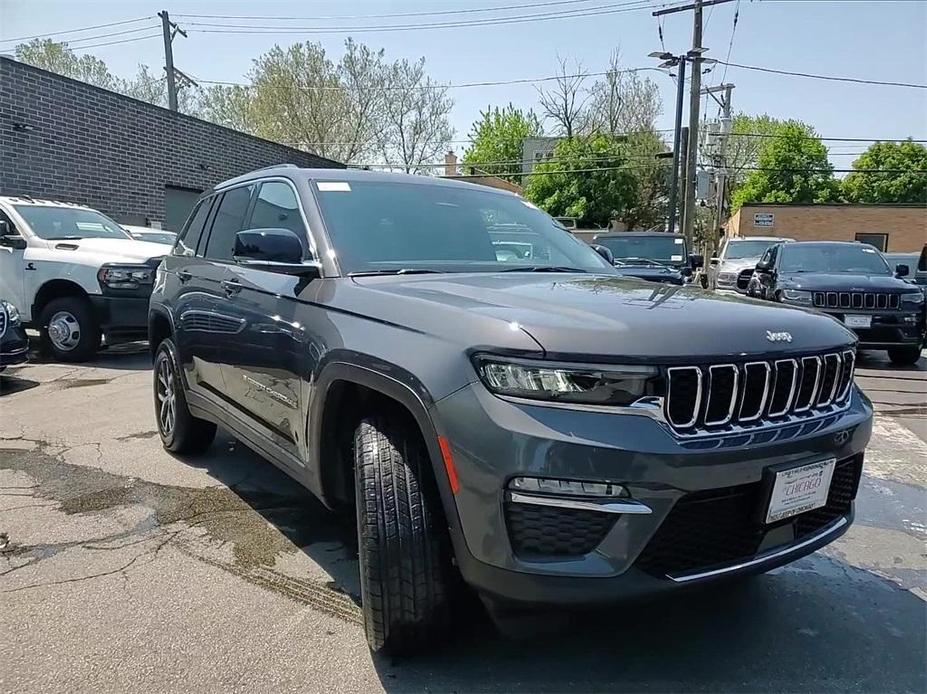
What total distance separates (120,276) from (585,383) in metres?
7.16

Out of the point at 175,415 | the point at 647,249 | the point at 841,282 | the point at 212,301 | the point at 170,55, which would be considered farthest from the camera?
the point at 170,55

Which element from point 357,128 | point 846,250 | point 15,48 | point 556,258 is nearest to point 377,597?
point 556,258

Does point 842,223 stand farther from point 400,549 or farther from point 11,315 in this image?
point 400,549

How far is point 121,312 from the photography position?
310 inches

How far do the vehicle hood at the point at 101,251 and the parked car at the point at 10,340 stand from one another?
4.12 feet

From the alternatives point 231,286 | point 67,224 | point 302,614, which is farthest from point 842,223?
point 302,614

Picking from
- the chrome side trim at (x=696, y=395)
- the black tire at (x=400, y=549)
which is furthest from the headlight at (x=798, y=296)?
the black tire at (x=400, y=549)

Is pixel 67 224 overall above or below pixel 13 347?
above

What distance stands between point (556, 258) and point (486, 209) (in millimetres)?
456

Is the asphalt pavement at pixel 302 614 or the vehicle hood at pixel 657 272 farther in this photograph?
the vehicle hood at pixel 657 272

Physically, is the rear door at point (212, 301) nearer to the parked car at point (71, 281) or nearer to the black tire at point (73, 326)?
the parked car at point (71, 281)

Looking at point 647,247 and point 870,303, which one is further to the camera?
point 647,247

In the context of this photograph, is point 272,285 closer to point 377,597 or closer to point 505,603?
point 377,597

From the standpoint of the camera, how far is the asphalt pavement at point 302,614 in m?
2.36
